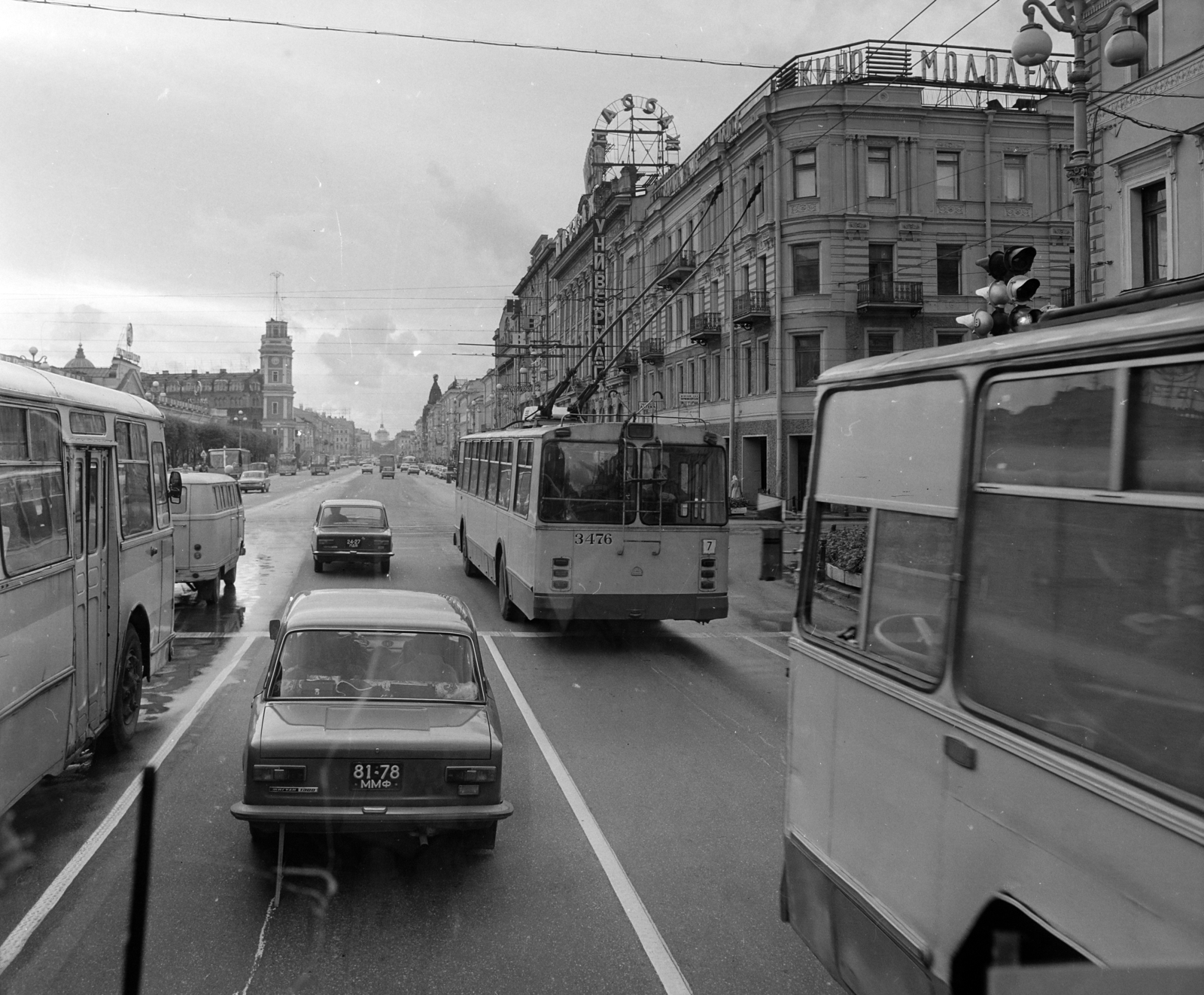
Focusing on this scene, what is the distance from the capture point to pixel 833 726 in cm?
417

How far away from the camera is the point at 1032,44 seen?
12.3 m

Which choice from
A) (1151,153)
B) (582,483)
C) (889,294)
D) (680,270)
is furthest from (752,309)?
(582,483)

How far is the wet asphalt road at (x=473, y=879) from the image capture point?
4617mm

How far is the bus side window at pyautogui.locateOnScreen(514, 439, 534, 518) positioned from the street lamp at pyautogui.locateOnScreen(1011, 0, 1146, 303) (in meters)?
7.63

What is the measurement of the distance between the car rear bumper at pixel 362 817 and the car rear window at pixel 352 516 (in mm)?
16131

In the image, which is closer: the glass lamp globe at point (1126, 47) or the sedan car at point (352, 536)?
the glass lamp globe at point (1126, 47)

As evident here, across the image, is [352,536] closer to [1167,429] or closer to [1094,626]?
[1094,626]

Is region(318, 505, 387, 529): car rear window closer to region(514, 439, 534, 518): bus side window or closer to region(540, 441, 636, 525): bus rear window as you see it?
region(514, 439, 534, 518): bus side window

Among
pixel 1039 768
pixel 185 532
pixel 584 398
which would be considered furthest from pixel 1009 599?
pixel 185 532

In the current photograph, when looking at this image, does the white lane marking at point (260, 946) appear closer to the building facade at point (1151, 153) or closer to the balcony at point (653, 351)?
the building facade at point (1151, 153)

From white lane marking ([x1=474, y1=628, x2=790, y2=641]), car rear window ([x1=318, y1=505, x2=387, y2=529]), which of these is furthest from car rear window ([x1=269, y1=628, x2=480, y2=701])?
car rear window ([x1=318, y1=505, x2=387, y2=529])

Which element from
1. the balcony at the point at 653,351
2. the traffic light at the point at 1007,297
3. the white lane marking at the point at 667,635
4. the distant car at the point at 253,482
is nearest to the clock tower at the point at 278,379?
the distant car at the point at 253,482

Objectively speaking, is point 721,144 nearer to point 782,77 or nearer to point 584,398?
point 782,77

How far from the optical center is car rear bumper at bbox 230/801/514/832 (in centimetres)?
538
